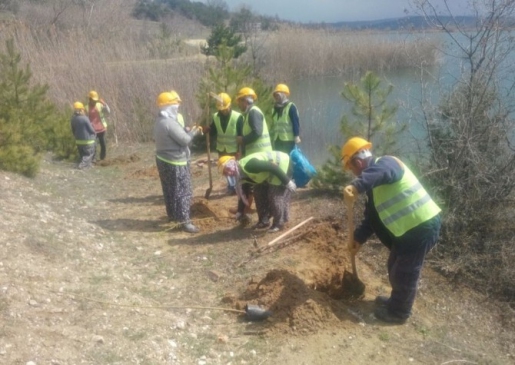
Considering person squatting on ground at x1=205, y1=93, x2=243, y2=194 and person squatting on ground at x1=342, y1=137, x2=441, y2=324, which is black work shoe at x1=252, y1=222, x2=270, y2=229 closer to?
person squatting on ground at x1=205, y1=93, x2=243, y2=194

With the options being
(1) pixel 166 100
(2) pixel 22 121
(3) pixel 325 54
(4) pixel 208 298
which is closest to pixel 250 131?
(1) pixel 166 100

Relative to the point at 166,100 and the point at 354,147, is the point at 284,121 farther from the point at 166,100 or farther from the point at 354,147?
the point at 354,147

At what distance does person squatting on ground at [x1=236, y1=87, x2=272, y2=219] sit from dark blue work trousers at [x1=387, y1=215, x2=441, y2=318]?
267 cm

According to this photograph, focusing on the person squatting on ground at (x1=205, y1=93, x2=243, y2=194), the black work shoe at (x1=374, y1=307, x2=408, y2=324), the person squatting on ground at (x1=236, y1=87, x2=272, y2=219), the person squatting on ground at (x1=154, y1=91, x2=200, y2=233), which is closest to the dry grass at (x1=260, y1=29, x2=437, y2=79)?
the person squatting on ground at (x1=205, y1=93, x2=243, y2=194)

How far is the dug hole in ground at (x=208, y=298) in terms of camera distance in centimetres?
445

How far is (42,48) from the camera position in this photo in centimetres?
1645

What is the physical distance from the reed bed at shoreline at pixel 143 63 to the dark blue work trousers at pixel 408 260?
9.30 meters

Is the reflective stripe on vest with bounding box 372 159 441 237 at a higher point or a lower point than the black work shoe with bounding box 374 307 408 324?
higher

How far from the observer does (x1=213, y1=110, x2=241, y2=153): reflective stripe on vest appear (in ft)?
26.4

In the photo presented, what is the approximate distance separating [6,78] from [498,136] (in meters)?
8.97

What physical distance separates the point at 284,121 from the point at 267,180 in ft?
6.29

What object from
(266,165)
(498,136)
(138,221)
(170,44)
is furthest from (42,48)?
(498,136)

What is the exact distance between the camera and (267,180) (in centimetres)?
655

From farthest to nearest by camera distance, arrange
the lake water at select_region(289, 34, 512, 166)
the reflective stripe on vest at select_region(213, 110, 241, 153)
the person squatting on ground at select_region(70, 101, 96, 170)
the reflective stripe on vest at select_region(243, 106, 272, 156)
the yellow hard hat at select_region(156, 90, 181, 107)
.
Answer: the person squatting on ground at select_region(70, 101, 96, 170) → the reflective stripe on vest at select_region(213, 110, 241, 153) → the reflective stripe on vest at select_region(243, 106, 272, 156) → the lake water at select_region(289, 34, 512, 166) → the yellow hard hat at select_region(156, 90, 181, 107)
